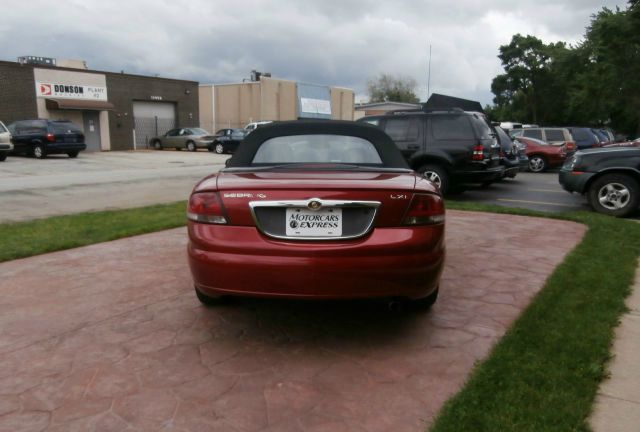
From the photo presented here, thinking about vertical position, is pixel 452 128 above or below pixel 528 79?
below

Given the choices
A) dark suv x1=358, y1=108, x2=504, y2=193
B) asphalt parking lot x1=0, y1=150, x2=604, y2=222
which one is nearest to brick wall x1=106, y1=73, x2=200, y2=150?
asphalt parking lot x1=0, y1=150, x2=604, y2=222

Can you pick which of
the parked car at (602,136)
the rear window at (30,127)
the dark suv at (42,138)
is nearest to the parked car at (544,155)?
the parked car at (602,136)

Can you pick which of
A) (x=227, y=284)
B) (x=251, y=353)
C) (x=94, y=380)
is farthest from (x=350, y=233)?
(x=94, y=380)

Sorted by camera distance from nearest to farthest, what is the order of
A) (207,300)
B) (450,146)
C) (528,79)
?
(207,300) < (450,146) < (528,79)

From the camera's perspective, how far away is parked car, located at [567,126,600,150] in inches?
839

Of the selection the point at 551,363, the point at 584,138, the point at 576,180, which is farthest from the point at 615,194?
the point at 584,138

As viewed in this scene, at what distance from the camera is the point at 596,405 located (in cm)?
262

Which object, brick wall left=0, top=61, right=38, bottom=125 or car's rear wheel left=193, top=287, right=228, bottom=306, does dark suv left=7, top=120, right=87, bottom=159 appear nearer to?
brick wall left=0, top=61, right=38, bottom=125

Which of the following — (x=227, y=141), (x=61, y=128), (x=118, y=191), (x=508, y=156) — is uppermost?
(x=61, y=128)

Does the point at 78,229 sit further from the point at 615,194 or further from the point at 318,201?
the point at 615,194

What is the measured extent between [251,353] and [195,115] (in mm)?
36203

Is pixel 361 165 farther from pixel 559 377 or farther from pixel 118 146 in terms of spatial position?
pixel 118 146

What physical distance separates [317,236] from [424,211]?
70cm

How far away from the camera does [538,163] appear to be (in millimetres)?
18500
